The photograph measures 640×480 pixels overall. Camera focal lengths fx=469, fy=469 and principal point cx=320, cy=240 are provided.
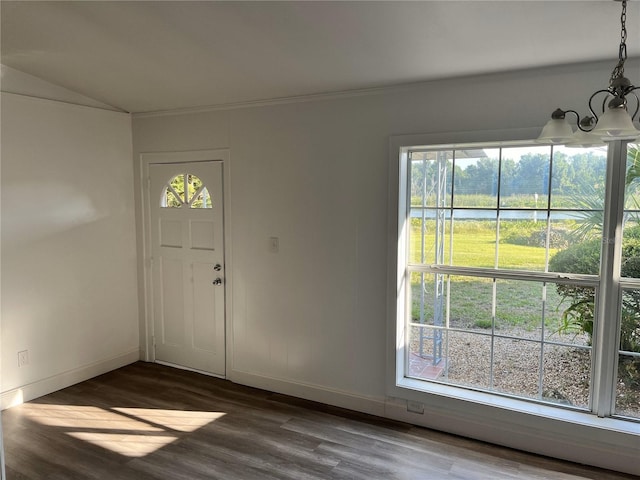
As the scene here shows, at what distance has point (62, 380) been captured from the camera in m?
4.06

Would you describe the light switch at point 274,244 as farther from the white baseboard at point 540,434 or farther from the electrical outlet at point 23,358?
the electrical outlet at point 23,358

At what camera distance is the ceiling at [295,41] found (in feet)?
7.48

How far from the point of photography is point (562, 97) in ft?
9.22

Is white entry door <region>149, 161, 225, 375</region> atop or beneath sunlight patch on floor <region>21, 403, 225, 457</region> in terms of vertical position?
atop

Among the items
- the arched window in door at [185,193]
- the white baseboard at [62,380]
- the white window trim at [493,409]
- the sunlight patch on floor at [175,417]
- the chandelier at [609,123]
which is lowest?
the sunlight patch on floor at [175,417]

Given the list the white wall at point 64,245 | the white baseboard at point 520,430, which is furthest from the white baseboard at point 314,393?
the white wall at point 64,245

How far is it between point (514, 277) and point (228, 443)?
86.8 inches

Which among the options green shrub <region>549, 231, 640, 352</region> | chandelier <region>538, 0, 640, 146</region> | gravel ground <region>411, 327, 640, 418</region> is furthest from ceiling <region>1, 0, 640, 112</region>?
gravel ground <region>411, 327, 640, 418</region>

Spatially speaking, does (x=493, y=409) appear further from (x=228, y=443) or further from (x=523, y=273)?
(x=228, y=443)

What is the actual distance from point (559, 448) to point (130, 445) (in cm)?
276

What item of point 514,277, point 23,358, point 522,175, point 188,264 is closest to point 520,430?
point 514,277

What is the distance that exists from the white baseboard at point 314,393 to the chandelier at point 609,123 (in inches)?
90.5

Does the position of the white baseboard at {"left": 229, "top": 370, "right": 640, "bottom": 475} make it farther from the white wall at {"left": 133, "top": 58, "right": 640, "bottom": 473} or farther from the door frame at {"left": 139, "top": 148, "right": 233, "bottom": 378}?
the door frame at {"left": 139, "top": 148, "right": 233, "bottom": 378}

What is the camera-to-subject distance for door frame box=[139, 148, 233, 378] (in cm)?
416
